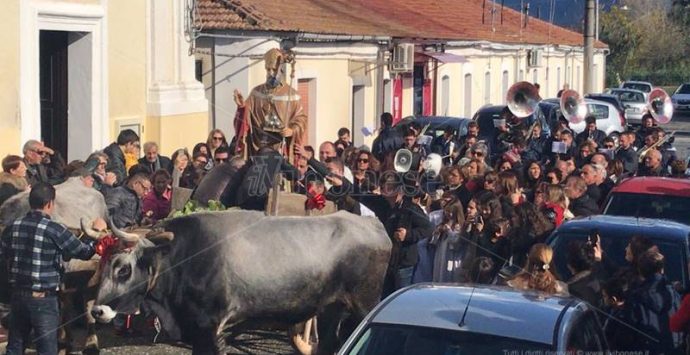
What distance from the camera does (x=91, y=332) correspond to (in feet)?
37.1

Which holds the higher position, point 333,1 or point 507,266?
point 333,1

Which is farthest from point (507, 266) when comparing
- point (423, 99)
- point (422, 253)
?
point (423, 99)

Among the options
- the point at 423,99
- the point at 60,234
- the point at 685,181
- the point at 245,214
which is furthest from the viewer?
the point at 423,99

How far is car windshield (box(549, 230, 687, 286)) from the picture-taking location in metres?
11.0

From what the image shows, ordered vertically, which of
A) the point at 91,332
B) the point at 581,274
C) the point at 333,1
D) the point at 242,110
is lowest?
the point at 91,332

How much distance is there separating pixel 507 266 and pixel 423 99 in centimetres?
2324

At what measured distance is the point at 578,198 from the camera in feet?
45.4

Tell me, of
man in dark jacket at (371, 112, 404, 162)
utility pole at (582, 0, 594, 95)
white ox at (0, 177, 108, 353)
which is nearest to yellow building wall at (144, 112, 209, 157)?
man in dark jacket at (371, 112, 404, 162)

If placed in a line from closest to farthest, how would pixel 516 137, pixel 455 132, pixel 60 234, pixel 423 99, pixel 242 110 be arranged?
1. pixel 60 234
2. pixel 242 110
3. pixel 516 137
4. pixel 455 132
5. pixel 423 99

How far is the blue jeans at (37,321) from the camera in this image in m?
9.87

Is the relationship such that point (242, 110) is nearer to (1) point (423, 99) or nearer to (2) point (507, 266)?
(2) point (507, 266)

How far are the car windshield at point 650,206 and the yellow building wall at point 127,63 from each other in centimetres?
770

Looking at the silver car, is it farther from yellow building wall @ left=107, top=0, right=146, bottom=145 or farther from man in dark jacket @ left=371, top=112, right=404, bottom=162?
yellow building wall @ left=107, top=0, right=146, bottom=145

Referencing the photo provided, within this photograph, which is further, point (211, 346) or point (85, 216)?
point (85, 216)
